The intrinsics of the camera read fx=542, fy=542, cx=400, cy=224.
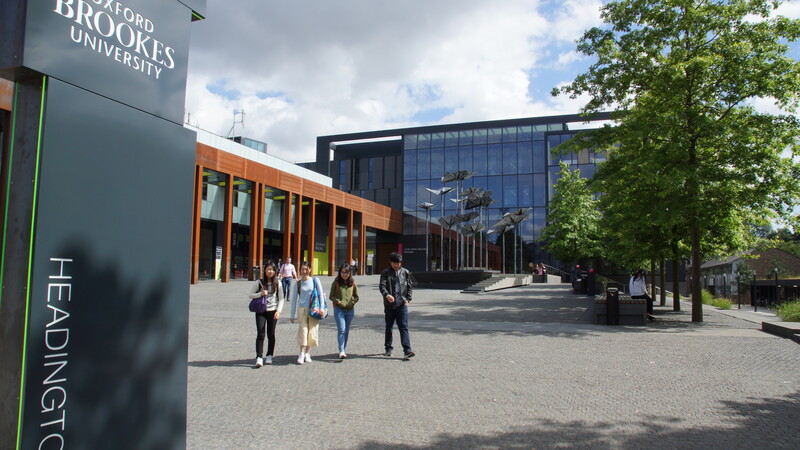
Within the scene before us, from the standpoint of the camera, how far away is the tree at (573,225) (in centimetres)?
3706

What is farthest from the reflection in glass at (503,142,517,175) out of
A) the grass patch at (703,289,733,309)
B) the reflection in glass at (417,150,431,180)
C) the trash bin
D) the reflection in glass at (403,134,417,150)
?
the trash bin

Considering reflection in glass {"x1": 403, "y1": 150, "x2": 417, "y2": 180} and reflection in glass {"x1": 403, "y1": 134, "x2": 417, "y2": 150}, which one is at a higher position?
reflection in glass {"x1": 403, "y1": 134, "x2": 417, "y2": 150}

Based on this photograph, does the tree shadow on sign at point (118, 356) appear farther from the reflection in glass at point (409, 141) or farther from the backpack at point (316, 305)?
the reflection in glass at point (409, 141)

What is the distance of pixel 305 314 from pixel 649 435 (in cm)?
510

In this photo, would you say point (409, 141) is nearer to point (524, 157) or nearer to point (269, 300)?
point (524, 157)

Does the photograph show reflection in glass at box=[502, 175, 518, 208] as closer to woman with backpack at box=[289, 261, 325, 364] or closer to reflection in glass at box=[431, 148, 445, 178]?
reflection in glass at box=[431, 148, 445, 178]

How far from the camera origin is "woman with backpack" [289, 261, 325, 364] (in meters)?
8.29

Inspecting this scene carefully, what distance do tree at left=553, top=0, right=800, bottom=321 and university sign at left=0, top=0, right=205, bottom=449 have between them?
11.9m

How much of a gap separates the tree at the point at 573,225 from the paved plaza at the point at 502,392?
1020 inches

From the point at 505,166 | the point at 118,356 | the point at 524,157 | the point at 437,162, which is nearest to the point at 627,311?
the point at 118,356

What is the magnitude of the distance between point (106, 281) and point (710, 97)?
1514cm

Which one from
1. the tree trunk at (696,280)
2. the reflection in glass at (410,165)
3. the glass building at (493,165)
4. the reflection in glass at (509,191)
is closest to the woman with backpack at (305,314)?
the tree trunk at (696,280)

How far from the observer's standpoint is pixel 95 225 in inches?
125

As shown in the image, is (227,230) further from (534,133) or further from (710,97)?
(534,133)
